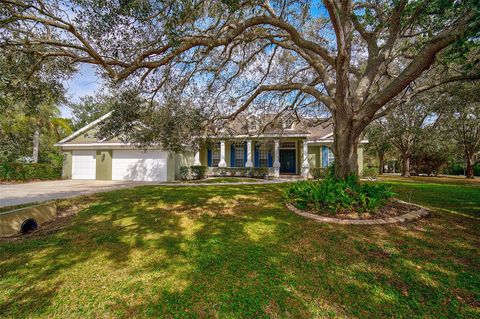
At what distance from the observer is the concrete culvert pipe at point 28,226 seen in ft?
18.3

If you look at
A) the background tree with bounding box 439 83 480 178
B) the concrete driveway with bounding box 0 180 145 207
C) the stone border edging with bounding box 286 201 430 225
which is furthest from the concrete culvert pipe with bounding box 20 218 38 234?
the background tree with bounding box 439 83 480 178

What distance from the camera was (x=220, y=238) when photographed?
4.75 meters

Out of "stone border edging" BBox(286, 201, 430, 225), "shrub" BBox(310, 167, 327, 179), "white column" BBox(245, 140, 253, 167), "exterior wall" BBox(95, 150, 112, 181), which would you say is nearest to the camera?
"stone border edging" BBox(286, 201, 430, 225)

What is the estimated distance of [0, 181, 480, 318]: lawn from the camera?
268cm

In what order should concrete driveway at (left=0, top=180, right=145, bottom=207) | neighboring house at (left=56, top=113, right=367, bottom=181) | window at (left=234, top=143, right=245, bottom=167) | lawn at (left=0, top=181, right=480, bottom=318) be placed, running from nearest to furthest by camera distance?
lawn at (left=0, top=181, right=480, bottom=318) < concrete driveway at (left=0, top=180, right=145, bottom=207) < neighboring house at (left=56, top=113, right=367, bottom=181) < window at (left=234, top=143, right=245, bottom=167)

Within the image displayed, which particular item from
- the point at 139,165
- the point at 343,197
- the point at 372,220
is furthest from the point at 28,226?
the point at 139,165

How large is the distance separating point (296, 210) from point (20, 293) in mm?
5997

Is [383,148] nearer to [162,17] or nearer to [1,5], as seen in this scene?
[162,17]

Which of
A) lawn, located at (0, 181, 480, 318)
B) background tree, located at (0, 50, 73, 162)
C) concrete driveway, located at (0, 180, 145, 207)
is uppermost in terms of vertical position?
background tree, located at (0, 50, 73, 162)

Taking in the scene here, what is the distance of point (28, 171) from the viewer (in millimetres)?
15984

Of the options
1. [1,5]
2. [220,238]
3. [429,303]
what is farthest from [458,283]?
[1,5]

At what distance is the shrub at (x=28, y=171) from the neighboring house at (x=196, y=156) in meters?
0.78

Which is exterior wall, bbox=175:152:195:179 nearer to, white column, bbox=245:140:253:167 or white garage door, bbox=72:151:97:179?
white column, bbox=245:140:253:167

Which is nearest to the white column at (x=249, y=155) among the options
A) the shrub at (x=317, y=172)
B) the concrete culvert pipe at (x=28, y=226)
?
the shrub at (x=317, y=172)
